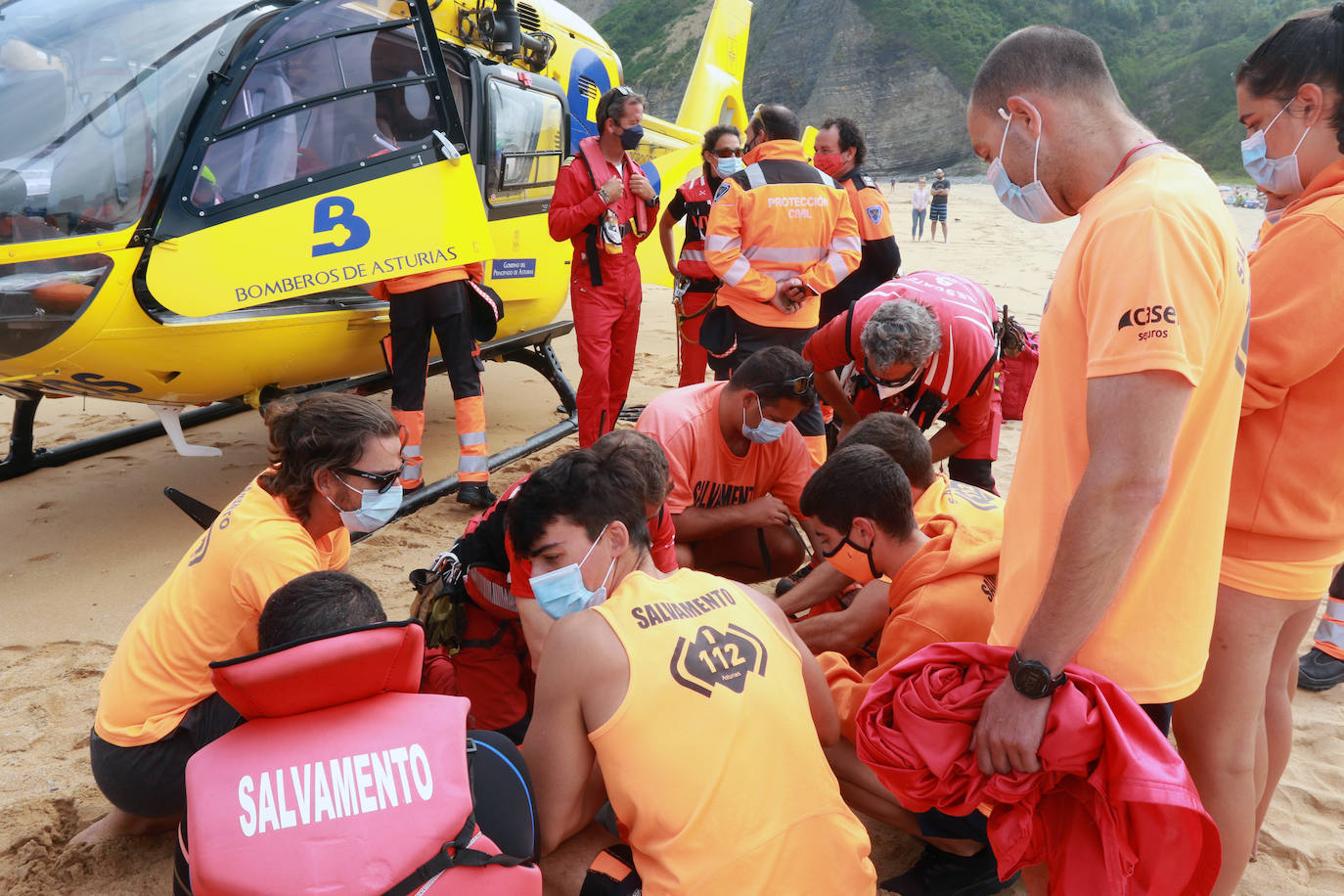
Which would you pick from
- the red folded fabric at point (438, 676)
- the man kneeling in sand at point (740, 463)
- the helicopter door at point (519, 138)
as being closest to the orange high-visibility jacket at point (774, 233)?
the helicopter door at point (519, 138)

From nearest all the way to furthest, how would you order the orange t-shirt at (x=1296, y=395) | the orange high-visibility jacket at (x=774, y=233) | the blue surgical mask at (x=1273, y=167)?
the orange t-shirt at (x=1296, y=395)
the blue surgical mask at (x=1273, y=167)
the orange high-visibility jacket at (x=774, y=233)

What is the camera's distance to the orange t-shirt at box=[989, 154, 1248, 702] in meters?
1.33

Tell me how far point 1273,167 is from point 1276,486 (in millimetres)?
757

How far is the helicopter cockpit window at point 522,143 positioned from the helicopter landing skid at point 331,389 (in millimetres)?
965

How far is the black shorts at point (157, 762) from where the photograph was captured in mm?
2240

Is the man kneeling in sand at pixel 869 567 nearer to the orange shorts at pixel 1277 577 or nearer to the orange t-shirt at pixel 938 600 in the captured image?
the orange t-shirt at pixel 938 600

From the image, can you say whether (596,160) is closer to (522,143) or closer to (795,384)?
(522,143)

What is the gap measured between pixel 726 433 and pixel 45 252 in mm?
2793

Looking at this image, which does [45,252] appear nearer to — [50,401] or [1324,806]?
[50,401]

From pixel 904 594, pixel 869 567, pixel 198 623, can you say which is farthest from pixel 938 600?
pixel 198 623

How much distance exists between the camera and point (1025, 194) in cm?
165

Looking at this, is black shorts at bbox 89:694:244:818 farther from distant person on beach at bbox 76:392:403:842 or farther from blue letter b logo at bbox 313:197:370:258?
blue letter b logo at bbox 313:197:370:258

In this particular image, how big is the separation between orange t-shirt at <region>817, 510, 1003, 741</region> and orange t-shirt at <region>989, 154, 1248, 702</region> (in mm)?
713

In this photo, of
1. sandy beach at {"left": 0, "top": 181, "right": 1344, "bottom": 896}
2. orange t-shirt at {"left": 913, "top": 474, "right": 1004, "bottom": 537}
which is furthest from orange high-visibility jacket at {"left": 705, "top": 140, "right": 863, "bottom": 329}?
orange t-shirt at {"left": 913, "top": 474, "right": 1004, "bottom": 537}
